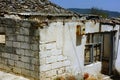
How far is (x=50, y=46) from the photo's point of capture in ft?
29.1

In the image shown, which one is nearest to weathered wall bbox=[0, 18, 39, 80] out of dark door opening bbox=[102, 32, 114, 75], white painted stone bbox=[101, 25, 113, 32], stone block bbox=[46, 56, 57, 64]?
stone block bbox=[46, 56, 57, 64]

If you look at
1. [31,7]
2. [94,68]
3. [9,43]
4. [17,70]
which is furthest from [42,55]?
[31,7]

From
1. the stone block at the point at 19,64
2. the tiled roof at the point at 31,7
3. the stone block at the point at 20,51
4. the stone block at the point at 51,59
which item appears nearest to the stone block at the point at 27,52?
the stone block at the point at 20,51

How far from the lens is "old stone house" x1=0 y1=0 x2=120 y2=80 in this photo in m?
8.73

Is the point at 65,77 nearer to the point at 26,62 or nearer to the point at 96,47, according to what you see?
the point at 26,62

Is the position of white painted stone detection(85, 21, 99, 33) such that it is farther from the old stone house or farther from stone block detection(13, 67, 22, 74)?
stone block detection(13, 67, 22, 74)

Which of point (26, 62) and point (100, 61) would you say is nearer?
point (26, 62)

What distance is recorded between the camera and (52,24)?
8805 millimetres

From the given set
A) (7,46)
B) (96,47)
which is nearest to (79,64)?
(96,47)

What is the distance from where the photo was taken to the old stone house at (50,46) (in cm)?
873

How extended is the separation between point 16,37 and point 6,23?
630mm

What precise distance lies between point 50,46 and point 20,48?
101 cm

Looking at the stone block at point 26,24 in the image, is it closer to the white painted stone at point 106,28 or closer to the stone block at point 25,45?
the stone block at point 25,45

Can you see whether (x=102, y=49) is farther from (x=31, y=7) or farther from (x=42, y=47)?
(x=31, y=7)
